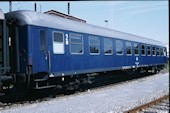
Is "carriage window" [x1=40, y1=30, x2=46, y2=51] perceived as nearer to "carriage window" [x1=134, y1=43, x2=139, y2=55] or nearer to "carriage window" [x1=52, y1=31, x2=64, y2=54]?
"carriage window" [x1=52, y1=31, x2=64, y2=54]

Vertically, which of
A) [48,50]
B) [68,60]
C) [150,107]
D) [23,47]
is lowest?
[150,107]

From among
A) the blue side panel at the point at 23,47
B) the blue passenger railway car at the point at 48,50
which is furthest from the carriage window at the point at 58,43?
the blue side panel at the point at 23,47

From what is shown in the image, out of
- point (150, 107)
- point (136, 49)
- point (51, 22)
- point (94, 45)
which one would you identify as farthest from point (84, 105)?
point (136, 49)

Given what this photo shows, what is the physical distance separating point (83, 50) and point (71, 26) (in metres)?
1.31

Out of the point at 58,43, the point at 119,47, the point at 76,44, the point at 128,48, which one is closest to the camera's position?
the point at 58,43

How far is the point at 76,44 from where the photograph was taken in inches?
538

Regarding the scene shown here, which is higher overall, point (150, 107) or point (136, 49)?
point (136, 49)

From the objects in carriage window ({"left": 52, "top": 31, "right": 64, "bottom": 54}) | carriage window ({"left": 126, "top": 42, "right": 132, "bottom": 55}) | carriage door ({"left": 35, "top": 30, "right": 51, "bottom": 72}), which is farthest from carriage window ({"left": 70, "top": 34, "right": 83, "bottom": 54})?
carriage window ({"left": 126, "top": 42, "right": 132, "bottom": 55})

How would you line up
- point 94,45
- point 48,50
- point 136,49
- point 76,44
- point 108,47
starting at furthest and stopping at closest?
point 136,49 < point 108,47 < point 94,45 < point 76,44 < point 48,50

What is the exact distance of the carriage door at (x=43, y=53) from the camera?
11547 mm

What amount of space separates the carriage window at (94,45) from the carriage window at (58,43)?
2519 mm

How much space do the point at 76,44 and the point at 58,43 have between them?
1.38 m

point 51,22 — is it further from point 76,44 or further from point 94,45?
point 94,45

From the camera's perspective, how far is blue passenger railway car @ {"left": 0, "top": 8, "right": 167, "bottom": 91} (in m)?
11.1
